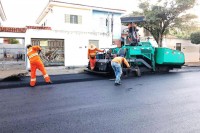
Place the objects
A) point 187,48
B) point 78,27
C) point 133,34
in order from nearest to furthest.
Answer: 1. point 133,34
2. point 78,27
3. point 187,48

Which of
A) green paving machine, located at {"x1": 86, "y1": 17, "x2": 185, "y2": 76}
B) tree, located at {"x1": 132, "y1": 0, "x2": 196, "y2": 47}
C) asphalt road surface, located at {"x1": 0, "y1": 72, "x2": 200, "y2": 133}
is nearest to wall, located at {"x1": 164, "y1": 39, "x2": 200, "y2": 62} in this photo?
tree, located at {"x1": 132, "y1": 0, "x2": 196, "y2": 47}

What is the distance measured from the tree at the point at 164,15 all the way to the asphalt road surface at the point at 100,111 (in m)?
15.5

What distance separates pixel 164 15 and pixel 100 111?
18659 mm

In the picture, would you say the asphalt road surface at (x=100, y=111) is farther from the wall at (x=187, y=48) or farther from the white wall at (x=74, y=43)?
the wall at (x=187, y=48)

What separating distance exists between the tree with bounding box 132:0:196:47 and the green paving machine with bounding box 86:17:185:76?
9.53 metres

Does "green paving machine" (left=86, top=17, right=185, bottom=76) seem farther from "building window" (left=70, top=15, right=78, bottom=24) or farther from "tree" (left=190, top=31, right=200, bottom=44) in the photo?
"tree" (left=190, top=31, right=200, bottom=44)

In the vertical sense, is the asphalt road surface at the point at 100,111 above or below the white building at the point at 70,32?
below

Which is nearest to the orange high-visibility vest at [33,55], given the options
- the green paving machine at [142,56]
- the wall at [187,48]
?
the green paving machine at [142,56]

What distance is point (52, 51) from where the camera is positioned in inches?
634

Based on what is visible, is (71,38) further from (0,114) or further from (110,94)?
(0,114)

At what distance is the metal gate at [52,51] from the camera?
51.6ft

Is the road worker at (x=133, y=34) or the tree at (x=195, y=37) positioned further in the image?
the tree at (x=195, y=37)

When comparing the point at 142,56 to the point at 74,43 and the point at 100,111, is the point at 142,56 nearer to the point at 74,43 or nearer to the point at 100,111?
the point at 74,43

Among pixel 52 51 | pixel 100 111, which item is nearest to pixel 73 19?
pixel 52 51
